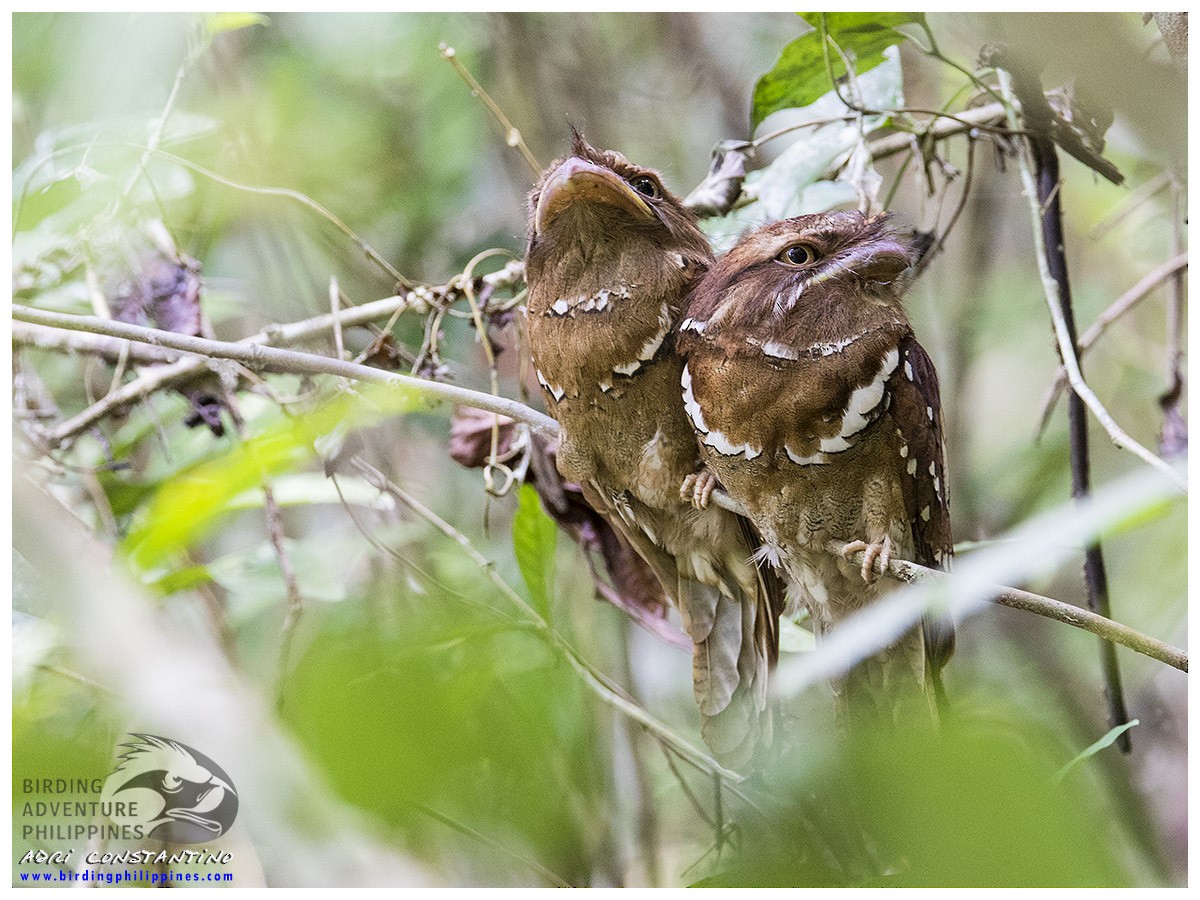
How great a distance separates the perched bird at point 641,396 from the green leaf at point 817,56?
0.30m

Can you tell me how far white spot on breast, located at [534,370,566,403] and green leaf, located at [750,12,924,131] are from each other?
55 cm

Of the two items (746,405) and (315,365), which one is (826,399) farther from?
(315,365)

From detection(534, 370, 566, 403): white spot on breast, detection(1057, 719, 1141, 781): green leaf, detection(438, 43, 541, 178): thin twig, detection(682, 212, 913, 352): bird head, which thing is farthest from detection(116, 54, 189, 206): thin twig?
detection(1057, 719, 1141, 781): green leaf

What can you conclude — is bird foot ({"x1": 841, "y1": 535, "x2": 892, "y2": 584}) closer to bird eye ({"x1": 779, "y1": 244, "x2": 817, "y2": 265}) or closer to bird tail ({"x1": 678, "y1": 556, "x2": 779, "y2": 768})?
bird tail ({"x1": 678, "y1": 556, "x2": 779, "y2": 768})

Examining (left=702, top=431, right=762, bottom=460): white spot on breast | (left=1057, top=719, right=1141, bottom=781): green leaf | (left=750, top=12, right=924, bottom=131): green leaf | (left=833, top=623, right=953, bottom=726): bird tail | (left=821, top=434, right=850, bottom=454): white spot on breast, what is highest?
(left=750, top=12, right=924, bottom=131): green leaf

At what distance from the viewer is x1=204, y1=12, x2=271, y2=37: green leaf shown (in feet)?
4.92

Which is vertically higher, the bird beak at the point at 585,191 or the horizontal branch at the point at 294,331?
the bird beak at the point at 585,191

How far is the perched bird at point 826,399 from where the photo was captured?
1.20 meters

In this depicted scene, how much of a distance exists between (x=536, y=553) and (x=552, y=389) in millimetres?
230

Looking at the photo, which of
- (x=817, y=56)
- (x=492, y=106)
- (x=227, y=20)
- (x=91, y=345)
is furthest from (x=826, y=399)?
(x=91, y=345)

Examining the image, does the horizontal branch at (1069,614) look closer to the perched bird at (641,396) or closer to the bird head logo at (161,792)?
the perched bird at (641,396)

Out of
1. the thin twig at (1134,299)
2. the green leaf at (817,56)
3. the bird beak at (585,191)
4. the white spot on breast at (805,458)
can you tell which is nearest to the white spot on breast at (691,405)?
the white spot on breast at (805,458)
